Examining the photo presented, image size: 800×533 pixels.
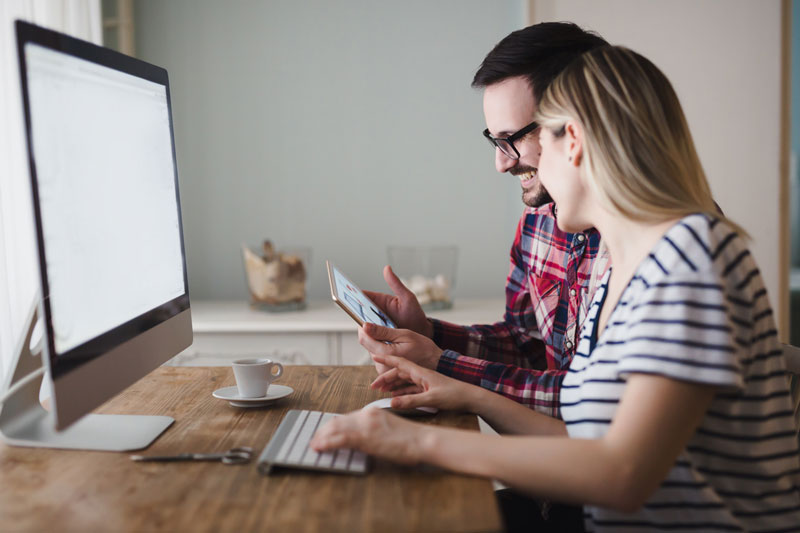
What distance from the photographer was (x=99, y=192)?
0.91 meters

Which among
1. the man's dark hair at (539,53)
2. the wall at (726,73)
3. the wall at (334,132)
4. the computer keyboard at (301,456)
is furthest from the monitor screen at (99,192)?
the wall at (726,73)

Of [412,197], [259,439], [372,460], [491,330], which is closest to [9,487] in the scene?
[259,439]

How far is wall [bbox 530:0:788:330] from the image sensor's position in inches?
90.7

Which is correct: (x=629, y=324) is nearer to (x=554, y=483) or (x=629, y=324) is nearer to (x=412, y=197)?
(x=554, y=483)

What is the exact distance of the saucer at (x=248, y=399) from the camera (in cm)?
115

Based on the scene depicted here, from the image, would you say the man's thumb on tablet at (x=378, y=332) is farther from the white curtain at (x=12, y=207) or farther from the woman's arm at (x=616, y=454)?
the white curtain at (x=12, y=207)

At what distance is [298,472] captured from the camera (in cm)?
86

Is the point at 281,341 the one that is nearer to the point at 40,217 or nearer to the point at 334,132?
the point at 334,132

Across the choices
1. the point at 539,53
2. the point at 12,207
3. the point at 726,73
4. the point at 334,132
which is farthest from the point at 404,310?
the point at 726,73

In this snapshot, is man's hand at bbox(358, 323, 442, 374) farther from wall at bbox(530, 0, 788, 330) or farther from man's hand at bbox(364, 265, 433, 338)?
wall at bbox(530, 0, 788, 330)

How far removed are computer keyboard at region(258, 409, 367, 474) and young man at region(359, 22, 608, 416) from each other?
1.42 ft

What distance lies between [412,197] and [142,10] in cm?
120

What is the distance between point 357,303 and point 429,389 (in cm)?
25

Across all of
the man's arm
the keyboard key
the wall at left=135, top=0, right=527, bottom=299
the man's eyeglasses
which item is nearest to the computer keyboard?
the keyboard key
